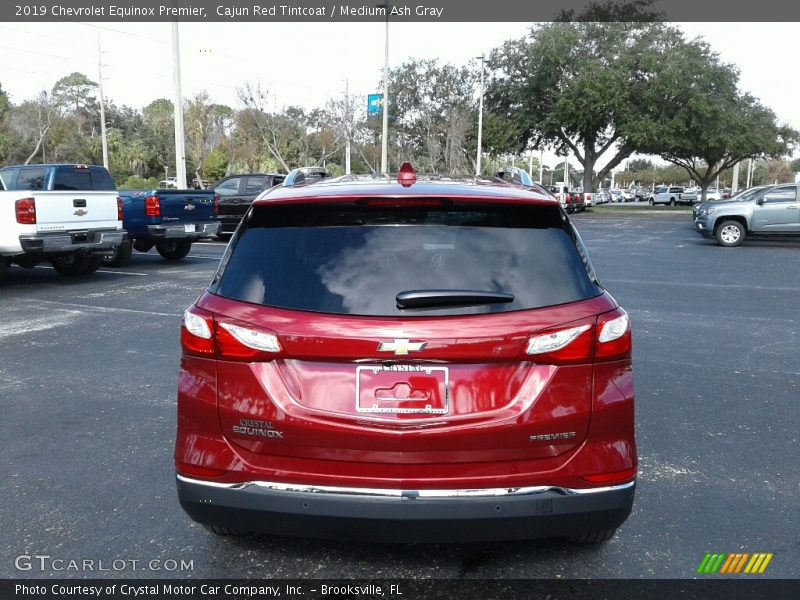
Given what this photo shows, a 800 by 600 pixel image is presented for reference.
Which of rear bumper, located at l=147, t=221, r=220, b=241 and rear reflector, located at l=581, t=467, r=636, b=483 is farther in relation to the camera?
rear bumper, located at l=147, t=221, r=220, b=241

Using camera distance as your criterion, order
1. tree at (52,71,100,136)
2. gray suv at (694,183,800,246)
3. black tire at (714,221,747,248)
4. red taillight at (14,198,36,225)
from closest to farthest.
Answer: red taillight at (14,198,36,225)
gray suv at (694,183,800,246)
black tire at (714,221,747,248)
tree at (52,71,100,136)

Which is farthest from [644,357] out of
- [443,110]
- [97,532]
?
[443,110]

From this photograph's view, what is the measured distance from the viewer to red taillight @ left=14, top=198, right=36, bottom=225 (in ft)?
35.7

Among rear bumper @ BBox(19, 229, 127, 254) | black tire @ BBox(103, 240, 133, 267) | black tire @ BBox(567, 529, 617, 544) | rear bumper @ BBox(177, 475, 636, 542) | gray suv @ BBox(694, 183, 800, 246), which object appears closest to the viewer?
rear bumper @ BBox(177, 475, 636, 542)

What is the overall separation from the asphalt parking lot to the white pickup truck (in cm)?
171

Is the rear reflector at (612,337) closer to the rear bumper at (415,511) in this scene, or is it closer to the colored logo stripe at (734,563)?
the rear bumper at (415,511)

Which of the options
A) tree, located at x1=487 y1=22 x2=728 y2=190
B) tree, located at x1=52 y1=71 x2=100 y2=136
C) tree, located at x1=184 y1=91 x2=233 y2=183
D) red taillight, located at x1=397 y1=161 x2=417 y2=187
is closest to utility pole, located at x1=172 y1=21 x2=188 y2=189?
red taillight, located at x1=397 y1=161 x2=417 y2=187

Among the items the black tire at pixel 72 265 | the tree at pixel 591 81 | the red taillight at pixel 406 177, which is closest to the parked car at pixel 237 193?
the black tire at pixel 72 265

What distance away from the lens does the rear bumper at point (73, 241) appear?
11.0 metres

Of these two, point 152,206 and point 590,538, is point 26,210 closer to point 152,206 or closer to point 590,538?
point 152,206

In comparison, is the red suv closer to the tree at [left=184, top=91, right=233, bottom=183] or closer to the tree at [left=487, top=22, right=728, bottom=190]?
the tree at [left=487, top=22, right=728, bottom=190]

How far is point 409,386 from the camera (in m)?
2.58

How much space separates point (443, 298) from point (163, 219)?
43.1 feet
